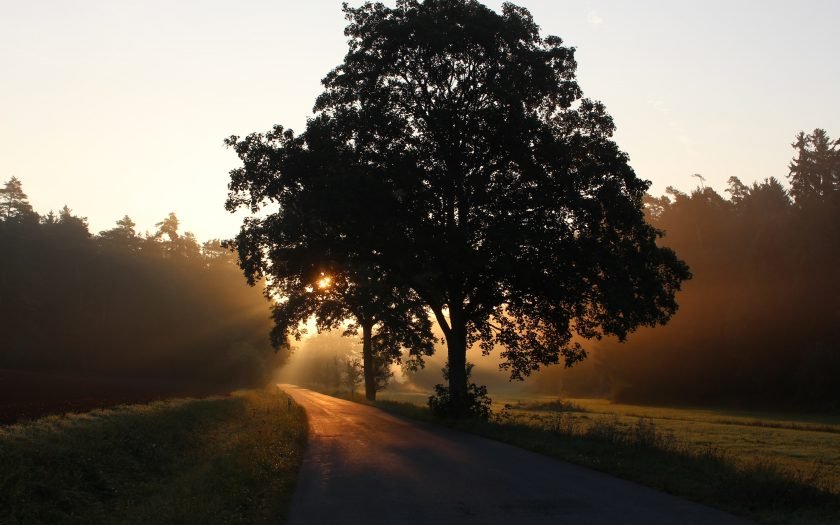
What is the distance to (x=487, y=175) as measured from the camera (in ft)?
86.7

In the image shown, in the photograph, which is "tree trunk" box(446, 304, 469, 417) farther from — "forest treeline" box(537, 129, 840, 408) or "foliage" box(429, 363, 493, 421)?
"forest treeline" box(537, 129, 840, 408)

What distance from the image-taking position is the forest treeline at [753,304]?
57312mm

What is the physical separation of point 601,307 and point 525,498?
56.4ft

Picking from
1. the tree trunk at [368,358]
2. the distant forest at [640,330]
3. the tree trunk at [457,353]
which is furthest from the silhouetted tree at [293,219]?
the distant forest at [640,330]

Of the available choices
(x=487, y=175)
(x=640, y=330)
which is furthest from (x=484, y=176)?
(x=640, y=330)

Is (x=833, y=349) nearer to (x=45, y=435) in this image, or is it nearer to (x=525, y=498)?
(x=525, y=498)

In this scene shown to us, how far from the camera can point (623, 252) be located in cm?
2519

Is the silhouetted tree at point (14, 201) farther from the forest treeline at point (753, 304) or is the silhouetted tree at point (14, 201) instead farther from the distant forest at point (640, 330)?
the forest treeline at point (753, 304)

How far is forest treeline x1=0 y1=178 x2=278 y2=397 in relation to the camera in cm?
8900

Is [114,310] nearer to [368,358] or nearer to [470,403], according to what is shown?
[368,358]

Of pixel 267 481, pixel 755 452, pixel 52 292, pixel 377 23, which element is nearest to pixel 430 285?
pixel 377 23

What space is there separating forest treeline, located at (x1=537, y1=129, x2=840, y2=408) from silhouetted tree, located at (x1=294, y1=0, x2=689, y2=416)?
38.3 meters

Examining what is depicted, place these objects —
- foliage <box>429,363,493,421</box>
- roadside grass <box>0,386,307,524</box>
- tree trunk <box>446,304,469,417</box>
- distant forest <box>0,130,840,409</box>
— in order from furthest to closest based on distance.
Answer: distant forest <box>0,130,840,409</box>, tree trunk <box>446,304,469,417</box>, foliage <box>429,363,493,421</box>, roadside grass <box>0,386,307,524</box>

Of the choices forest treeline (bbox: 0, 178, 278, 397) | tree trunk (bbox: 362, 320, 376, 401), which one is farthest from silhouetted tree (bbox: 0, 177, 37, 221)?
tree trunk (bbox: 362, 320, 376, 401)
